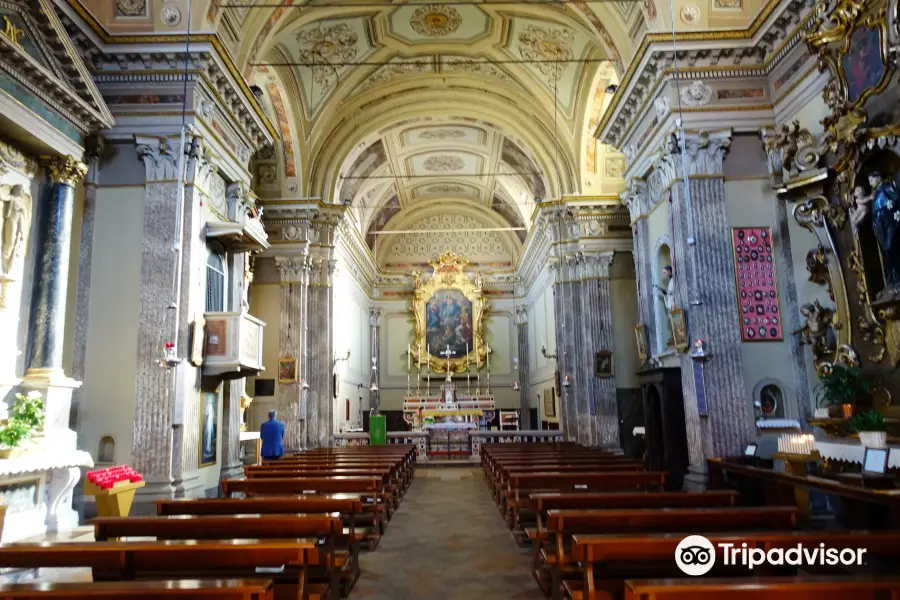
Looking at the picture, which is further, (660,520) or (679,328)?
(679,328)

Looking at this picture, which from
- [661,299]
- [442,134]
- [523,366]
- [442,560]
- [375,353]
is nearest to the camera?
[442,560]

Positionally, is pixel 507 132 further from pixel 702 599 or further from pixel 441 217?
pixel 702 599

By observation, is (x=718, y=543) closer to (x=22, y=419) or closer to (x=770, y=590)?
(x=770, y=590)

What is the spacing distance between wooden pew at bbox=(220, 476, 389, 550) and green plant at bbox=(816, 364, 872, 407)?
5.03 metres

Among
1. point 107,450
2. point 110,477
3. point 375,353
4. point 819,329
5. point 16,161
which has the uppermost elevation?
point 16,161

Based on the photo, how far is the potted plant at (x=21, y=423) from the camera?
20.8 feet

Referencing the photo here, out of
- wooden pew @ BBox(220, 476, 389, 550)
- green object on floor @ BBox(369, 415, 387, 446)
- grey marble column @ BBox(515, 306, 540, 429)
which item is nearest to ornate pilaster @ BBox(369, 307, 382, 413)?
grey marble column @ BBox(515, 306, 540, 429)

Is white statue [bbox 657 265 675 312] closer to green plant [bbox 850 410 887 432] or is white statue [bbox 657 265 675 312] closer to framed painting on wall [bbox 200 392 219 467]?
green plant [bbox 850 410 887 432]

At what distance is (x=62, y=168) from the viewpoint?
7797 millimetres

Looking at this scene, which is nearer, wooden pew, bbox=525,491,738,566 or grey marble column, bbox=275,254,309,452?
wooden pew, bbox=525,491,738,566

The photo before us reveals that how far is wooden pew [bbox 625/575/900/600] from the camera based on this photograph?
2682 mm

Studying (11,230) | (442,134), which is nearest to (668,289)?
(11,230)

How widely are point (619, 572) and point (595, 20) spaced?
9.77m

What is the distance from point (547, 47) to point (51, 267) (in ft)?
35.2
